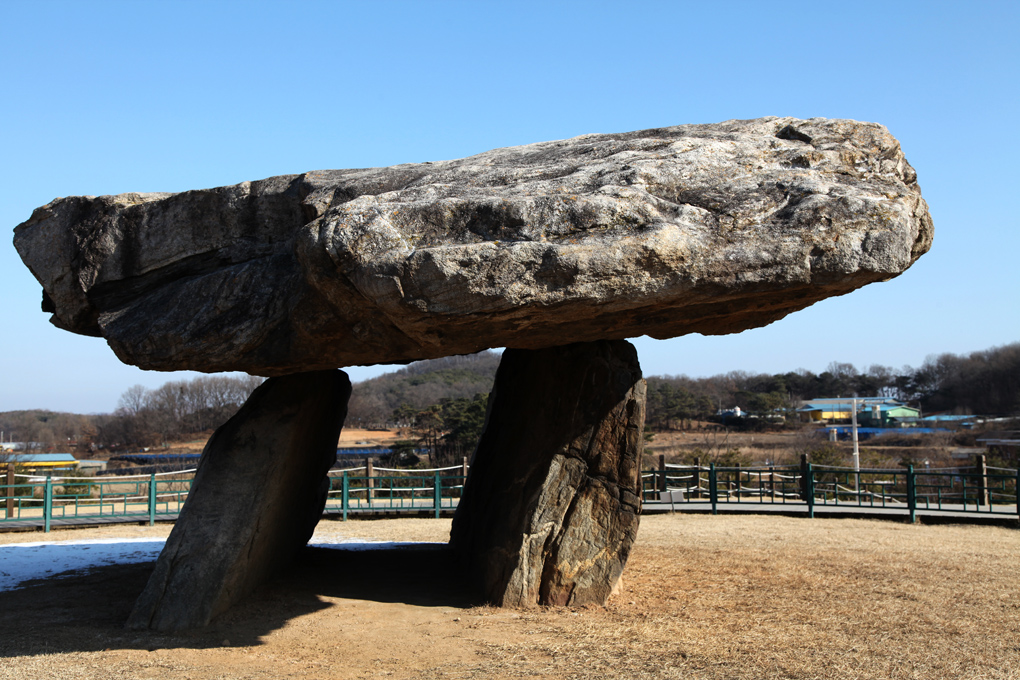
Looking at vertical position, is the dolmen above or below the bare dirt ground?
above

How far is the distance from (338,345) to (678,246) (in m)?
2.79

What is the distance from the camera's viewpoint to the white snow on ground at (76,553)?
28.5ft

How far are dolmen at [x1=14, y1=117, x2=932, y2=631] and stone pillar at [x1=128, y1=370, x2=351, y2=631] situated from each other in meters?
0.02

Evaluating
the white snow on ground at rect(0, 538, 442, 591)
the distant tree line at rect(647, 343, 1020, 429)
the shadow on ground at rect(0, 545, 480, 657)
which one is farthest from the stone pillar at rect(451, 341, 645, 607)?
the distant tree line at rect(647, 343, 1020, 429)

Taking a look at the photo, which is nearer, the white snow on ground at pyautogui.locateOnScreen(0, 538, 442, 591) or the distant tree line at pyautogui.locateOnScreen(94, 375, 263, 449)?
the white snow on ground at pyautogui.locateOnScreen(0, 538, 442, 591)

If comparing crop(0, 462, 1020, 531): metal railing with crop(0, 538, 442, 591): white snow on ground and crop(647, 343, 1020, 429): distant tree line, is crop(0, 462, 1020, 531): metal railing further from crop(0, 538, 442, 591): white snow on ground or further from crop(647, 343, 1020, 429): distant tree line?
crop(647, 343, 1020, 429): distant tree line

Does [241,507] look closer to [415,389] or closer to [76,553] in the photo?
[76,553]

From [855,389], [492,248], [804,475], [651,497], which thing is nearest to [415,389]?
[855,389]

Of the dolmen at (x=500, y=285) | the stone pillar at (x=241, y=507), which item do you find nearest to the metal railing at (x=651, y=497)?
the stone pillar at (x=241, y=507)

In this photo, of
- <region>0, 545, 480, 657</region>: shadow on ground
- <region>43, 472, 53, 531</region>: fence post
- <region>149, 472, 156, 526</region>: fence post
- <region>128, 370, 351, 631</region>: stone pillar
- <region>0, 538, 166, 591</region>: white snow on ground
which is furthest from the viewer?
<region>149, 472, 156, 526</region>: fence post

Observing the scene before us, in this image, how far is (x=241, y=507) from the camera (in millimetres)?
6410

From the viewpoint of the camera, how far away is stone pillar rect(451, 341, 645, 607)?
6406mm

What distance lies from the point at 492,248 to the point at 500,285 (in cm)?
23

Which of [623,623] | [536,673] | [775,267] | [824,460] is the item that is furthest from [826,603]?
[824,460]
